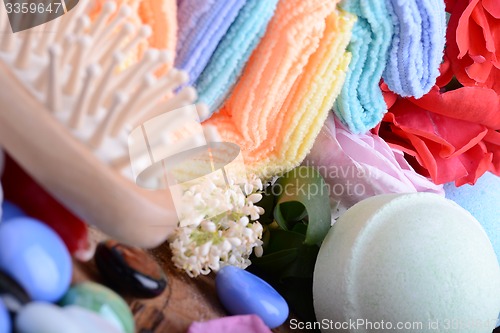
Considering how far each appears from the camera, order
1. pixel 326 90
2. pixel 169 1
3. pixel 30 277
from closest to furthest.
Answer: pixel 30 277
pixel 169 1
pixel 326 90

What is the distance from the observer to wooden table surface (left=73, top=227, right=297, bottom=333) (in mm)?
426

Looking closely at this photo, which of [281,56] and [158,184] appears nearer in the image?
[158,184]

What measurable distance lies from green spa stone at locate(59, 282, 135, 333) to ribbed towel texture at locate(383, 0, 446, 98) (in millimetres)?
389

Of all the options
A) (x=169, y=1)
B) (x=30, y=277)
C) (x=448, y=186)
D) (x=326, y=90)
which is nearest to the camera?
(x=30, y=277)

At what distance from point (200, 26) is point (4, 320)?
0.93ft

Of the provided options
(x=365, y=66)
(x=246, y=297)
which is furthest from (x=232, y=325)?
(x=365, y=66)

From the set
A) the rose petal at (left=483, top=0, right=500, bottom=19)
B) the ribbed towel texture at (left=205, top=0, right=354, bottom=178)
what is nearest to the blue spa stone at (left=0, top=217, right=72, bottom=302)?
the ribbed towel texture at (left=205, top=0, right=354, bottom=178)

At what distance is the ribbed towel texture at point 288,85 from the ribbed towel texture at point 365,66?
0.02 m

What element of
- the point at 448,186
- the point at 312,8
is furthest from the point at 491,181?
the point at 312,8

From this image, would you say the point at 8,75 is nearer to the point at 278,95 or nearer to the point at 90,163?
the point at 90,163

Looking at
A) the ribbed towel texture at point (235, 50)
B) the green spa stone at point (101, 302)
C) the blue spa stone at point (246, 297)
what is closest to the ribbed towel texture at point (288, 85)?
the ribbed towel texture at point (235, 50)

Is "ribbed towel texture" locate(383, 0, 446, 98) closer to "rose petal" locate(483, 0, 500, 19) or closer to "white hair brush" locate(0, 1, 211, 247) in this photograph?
"rose petal" locate(483, 0, 500, 19)

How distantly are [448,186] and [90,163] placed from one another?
0.65 m

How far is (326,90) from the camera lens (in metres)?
0.59
